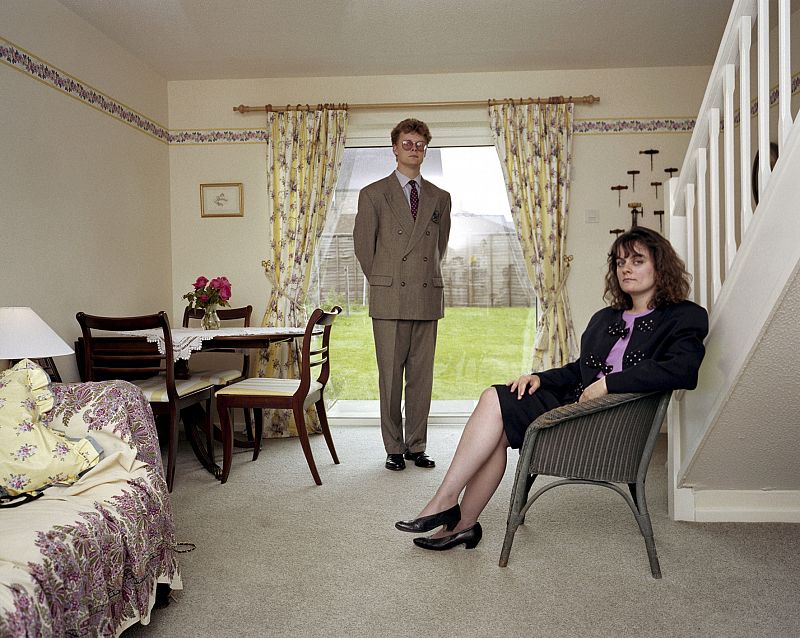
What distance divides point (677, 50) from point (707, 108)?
2.43m

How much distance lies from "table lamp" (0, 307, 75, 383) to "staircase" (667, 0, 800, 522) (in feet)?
7.40

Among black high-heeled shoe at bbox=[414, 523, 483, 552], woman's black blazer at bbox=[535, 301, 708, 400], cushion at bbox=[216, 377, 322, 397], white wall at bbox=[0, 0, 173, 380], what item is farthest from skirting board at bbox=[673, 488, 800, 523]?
white wall at bbox=[0, 0, 173, 380]

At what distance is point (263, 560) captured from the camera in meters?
2.66

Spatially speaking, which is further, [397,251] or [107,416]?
[397,251]

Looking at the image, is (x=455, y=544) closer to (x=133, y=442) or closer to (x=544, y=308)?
(x=133, y=442)

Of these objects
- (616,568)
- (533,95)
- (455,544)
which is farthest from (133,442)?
(533,95)

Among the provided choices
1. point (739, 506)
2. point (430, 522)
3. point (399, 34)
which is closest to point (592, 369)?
point (430, 522)

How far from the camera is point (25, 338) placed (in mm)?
2719

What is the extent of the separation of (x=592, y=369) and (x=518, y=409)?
0.98 ft

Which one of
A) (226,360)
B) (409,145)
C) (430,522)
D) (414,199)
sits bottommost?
(430,522)

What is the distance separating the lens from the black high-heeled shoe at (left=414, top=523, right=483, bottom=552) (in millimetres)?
2740

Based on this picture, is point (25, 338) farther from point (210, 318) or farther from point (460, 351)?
point (460, 351)

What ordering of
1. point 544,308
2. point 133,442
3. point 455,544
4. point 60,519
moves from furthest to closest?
point 544,308, point 455,544, point 133,442, point 60,519

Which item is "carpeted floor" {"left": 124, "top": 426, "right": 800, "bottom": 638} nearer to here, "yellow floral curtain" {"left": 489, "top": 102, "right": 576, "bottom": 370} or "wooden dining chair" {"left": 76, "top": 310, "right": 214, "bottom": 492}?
"wooden dining chair" {"left": 76, "top": 310, "right": 214, "bottom": 492}
